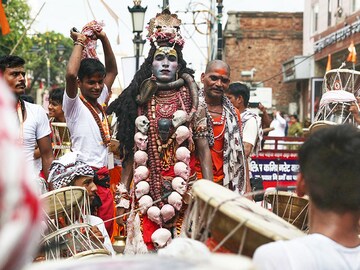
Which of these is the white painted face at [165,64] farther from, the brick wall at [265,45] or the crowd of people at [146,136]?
the brick wall at [265,45]

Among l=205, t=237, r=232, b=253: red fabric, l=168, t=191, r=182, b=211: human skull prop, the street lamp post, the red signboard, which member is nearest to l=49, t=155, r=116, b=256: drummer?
l=168, t=191, r=182, b=211: human skull prop

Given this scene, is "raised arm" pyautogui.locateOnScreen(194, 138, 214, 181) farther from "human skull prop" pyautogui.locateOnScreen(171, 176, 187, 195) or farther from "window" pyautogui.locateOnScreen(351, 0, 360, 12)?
"window" pyautogui.locateOnScreen(351, 0, 360, 12)

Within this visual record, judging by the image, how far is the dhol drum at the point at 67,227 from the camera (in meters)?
4.00

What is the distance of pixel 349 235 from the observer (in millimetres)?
2326

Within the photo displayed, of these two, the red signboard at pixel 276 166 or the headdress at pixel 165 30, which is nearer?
the headdress at pixel 165 30

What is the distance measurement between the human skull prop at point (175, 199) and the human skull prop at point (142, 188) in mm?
187

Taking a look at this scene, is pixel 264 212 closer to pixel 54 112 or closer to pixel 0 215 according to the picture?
pixel 0 215

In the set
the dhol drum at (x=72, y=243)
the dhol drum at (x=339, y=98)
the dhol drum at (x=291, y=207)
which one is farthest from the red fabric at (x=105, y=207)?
the dhol drum at (x=339, y=98)

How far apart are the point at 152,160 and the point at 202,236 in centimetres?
334

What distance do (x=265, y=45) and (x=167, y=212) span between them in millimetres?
36221

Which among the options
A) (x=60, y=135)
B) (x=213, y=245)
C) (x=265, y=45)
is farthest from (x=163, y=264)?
(x=265, y=45)

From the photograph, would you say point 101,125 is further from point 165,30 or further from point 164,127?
point 165,30

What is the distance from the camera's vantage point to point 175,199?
5586 mm

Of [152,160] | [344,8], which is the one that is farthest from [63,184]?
[344,8]
